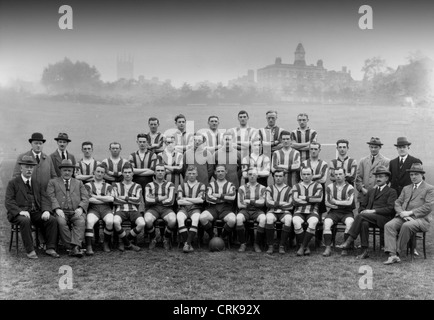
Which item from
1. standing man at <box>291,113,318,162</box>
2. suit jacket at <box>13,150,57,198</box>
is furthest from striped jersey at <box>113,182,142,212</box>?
standing man at <box>291,113,318,162</box>

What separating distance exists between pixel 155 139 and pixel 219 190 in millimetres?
1712

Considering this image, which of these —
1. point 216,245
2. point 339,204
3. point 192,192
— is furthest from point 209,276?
point 339,204

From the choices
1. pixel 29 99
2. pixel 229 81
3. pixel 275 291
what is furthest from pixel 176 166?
pixel 29 99

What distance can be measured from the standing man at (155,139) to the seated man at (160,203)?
2.90 ft

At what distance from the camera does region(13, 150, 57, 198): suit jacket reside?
669 centimetres

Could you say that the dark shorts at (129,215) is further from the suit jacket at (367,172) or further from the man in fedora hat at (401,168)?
the man in fedora hat at (401,168)

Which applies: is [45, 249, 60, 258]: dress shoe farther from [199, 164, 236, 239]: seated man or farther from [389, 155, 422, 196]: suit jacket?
[389, 155, 422, 196]: suit jacket

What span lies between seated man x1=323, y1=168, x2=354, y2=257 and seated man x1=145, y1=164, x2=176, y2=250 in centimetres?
236

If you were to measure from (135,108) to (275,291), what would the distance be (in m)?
15.8

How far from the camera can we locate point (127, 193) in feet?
22.6

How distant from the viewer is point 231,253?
21.7 feet

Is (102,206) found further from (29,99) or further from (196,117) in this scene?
(29,99)

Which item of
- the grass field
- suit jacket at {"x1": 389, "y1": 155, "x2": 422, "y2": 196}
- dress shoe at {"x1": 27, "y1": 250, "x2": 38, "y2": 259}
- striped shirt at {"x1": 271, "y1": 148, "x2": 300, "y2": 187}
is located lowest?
the grass field

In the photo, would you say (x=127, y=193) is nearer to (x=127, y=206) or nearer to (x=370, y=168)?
(x=127, y=206)
